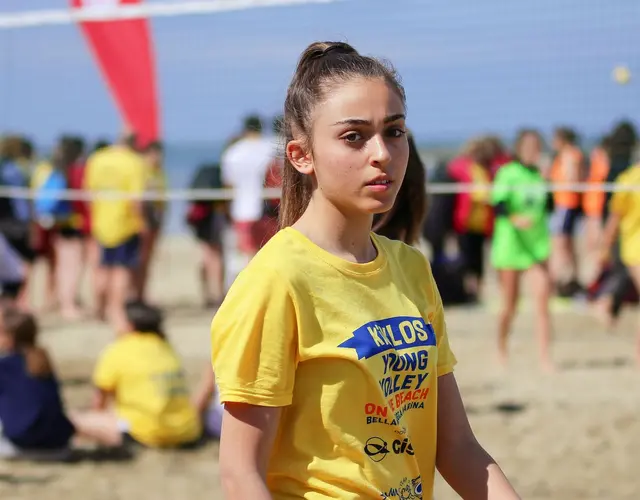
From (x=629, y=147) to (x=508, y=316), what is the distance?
1.93 metres

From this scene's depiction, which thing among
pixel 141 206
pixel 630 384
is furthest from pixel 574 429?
pixel 141 206

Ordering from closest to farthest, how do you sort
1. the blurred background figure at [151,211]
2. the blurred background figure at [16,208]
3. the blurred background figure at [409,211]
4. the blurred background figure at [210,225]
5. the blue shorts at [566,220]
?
the blurred background figure at [409,211], the blurred background figure at [151,211], the blurred background figure at [16,208], the blurred background figure at [210,225], the blue shorts at [566,220]

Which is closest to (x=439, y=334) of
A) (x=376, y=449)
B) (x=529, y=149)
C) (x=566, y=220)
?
(x=376, y=449)

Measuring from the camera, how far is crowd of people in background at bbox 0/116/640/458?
19.6 ft

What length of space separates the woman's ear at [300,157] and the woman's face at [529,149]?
6.05 m

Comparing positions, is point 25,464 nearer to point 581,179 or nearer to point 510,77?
point 510,77

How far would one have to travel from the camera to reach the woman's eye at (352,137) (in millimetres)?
1868

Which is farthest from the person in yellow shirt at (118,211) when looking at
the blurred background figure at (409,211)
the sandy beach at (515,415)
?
the blurred background figure at (409,211)

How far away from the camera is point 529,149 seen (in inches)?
311

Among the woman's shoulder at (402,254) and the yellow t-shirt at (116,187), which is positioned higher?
the woman's shoulder at (402,254)

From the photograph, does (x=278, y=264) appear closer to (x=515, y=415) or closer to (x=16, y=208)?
(x=515, y=415)

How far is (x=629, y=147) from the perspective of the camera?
881 cm

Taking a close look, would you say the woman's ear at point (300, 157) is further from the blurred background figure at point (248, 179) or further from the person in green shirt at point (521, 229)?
the blurred background figure at point (248, 179)

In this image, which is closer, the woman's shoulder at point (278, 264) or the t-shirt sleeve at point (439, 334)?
the woman's shoulder at point (278, 264)
